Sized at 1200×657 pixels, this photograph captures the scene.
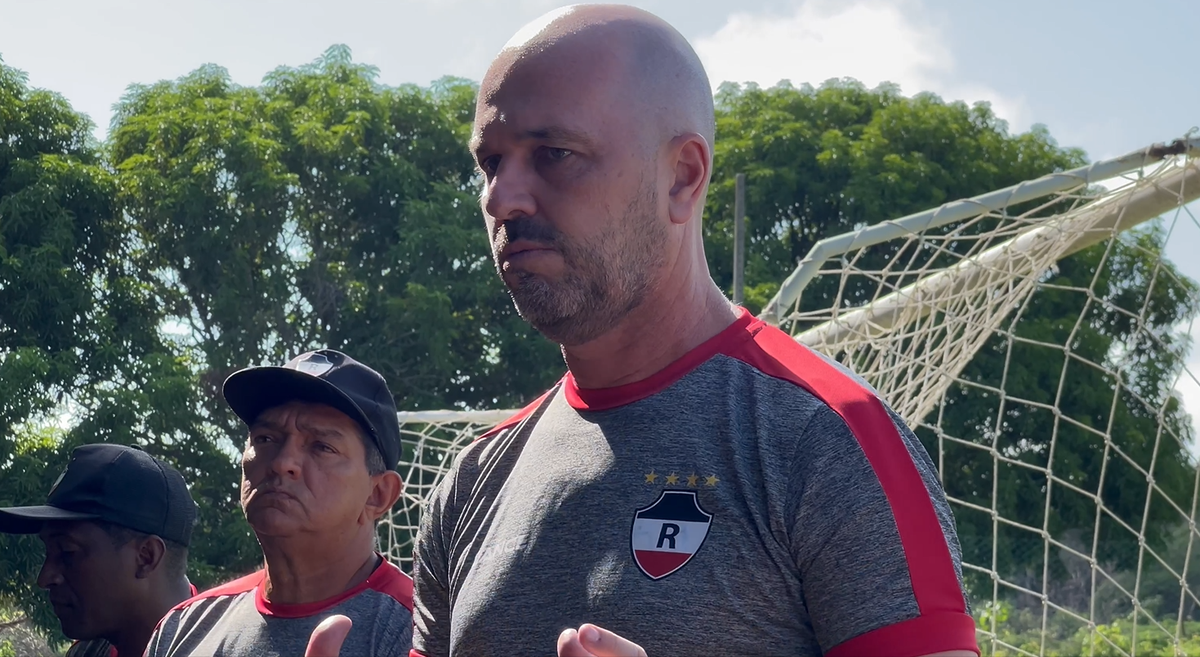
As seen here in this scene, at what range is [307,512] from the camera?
9.14 ft

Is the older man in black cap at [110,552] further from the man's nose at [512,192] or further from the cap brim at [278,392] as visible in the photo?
the man's nose at [512,192]

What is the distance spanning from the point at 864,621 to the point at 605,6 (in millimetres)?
821

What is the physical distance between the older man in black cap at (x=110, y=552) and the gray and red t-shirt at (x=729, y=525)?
6.91 ft

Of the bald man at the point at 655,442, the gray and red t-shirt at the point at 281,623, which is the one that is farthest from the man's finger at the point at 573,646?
the gray and red t-shirt at the point at 281,623

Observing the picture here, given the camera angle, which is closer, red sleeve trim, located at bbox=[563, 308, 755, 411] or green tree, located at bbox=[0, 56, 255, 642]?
red sleeve trim, located at bbox=[563, 308, 755, 411]

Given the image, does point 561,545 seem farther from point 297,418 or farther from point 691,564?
point 297,418

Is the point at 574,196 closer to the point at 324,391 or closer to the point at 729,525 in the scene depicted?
the point at 729,525

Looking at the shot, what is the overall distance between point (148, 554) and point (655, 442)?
2.40m

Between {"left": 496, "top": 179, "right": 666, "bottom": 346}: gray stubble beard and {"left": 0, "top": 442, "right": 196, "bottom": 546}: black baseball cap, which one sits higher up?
{"left": 496, "top": 179, "right": 666, "bottom": 346}: gray stubble beard

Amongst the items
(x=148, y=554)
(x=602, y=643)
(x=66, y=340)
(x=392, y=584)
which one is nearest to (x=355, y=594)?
(x=392, y=584)

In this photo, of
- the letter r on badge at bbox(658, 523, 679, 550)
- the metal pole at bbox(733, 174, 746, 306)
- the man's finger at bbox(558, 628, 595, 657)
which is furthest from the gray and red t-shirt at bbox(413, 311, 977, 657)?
the metal pole at bbox(733, 174, 746, 306)

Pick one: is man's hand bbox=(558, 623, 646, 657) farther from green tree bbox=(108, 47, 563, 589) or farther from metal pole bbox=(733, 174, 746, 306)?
green tree bbox=(108, 47, 563, 589)

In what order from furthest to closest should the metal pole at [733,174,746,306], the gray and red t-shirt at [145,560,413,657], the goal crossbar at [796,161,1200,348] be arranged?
1. the metal pole at [733,174,746,306]
2. the goal crossbar at [796,161,1200,348]
3. the gray and red t-shirt at [145,560,413,657]

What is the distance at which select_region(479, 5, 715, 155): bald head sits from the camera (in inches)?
62.2
